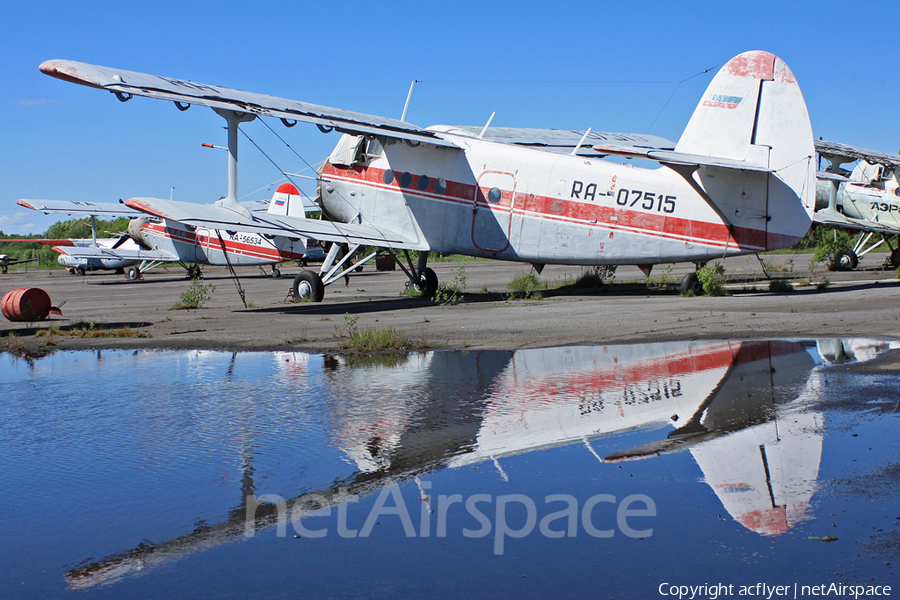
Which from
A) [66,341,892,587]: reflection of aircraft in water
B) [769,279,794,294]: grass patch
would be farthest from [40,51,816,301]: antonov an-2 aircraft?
[66,341,892,587]: reflection of aircraft in water

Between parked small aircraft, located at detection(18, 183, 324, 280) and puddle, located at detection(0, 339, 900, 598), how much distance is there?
23.4 m

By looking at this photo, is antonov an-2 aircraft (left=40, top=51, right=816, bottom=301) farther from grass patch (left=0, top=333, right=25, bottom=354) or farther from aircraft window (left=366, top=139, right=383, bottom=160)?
grass patch (left=0, top=333, right=25, bottom=354)

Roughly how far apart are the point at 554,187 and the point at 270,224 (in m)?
6.27

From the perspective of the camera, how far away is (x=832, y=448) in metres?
4.95

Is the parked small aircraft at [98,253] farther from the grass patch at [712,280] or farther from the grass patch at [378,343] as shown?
the grass patch at [378,343]

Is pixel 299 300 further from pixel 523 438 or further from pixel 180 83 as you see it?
pixel 523 438

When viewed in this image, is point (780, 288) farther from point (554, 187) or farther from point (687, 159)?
point (554, 187)

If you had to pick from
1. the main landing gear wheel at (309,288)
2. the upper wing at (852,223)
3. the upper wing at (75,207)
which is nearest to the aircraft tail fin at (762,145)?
the main landing gear wheel at (309,288)

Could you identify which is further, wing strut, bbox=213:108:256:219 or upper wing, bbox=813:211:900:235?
upper wing, bbox=813:211:900:235

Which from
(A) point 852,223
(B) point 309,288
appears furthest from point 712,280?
(A) point 852,223

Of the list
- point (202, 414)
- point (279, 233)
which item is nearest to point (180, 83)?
point (279, 233)

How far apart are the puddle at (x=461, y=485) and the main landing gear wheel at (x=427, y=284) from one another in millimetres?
12151

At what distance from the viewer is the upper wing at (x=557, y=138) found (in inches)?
787

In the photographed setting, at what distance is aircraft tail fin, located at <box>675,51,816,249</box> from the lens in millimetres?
15531
